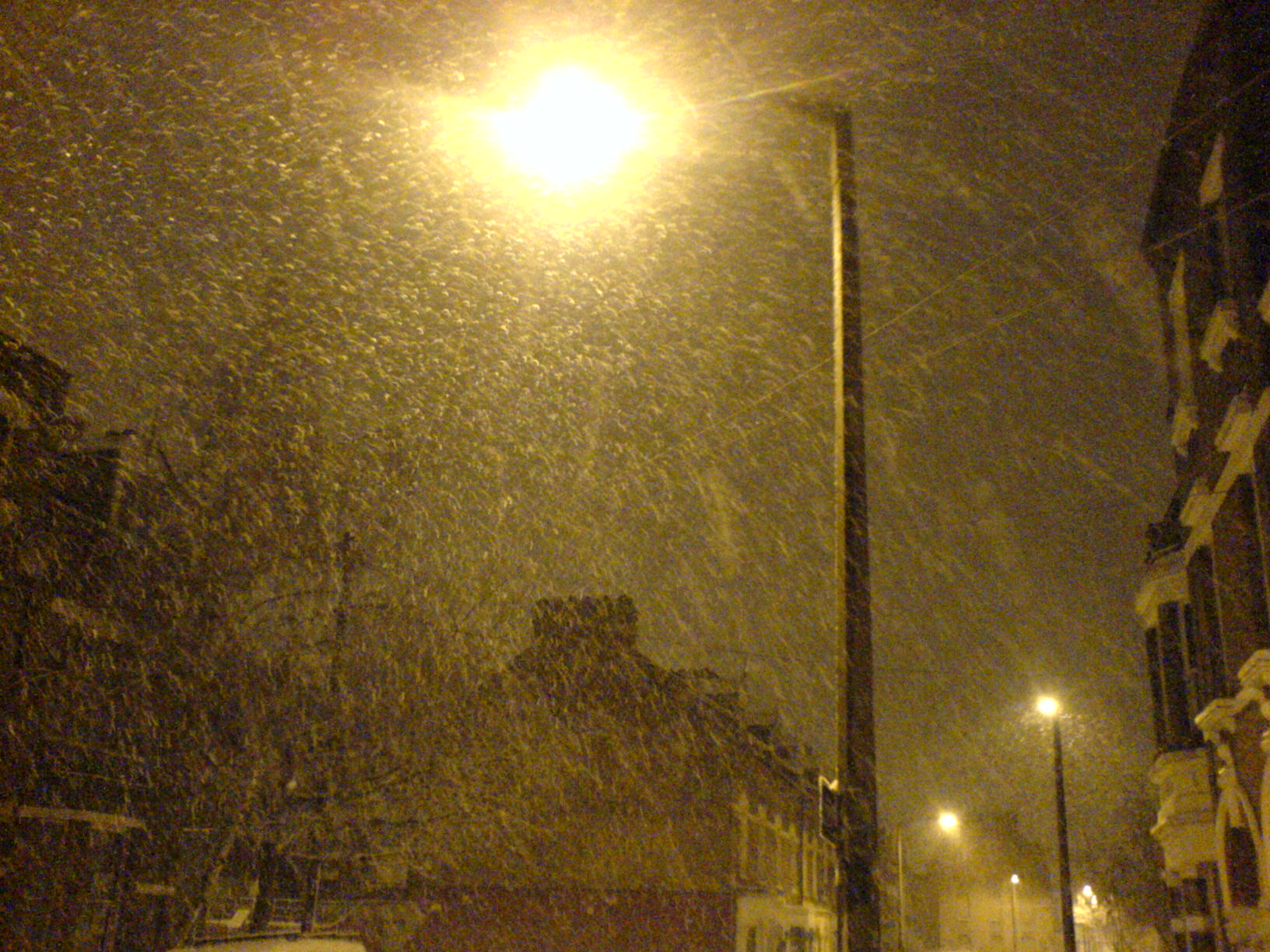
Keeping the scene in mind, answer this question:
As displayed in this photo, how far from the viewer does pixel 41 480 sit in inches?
823

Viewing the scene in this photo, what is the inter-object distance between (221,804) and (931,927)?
8082cm

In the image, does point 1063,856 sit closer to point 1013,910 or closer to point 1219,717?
point 1219,717

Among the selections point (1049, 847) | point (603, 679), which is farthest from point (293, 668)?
point (1049, 847)

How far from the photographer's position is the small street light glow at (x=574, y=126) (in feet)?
31.4

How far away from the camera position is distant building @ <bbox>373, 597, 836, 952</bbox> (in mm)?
31453

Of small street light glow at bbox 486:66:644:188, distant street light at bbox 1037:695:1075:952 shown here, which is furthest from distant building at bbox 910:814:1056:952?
small street light glow at bbox 486:66:644:188

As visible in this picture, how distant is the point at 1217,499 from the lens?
16.9 m

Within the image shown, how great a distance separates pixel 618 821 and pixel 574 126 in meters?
26.1

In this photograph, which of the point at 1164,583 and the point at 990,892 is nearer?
the point at 1164,583

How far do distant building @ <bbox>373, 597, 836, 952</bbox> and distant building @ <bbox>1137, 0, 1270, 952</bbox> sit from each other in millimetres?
13089

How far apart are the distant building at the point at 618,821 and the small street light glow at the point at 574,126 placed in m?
19.5

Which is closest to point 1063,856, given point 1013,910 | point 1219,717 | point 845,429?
point 1219,717

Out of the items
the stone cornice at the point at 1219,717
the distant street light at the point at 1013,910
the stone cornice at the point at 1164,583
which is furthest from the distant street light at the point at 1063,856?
the distant street light at the point at 1013,910

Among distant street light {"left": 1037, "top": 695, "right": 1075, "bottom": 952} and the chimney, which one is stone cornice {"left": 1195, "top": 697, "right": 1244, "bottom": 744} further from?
the chimney
